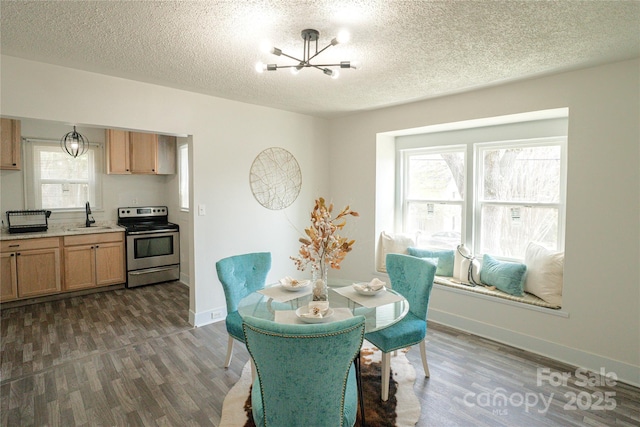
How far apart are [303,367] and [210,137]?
9.96 feet

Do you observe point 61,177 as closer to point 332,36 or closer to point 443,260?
point 332,36

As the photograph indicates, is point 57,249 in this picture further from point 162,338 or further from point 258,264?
point 258,264

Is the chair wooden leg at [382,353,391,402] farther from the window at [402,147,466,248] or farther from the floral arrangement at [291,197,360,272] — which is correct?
the window at [402,147,466,248]

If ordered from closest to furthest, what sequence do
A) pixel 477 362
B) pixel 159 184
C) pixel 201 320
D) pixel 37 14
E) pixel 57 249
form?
1. pixel 37 14
2. pixel 477 362
3. pixel 201 320
4. pixel 57 249
5. pixel 159 184

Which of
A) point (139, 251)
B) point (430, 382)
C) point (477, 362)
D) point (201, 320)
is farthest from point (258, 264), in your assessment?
point (139, 251)

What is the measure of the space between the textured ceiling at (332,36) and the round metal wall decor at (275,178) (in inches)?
47.4

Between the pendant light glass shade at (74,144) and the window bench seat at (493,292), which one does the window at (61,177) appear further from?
the window bench seat at (493,292)

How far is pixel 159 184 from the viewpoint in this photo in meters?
5.85

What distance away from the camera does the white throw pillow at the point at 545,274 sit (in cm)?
318

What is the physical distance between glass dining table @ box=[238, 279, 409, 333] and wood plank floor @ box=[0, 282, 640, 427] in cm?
72

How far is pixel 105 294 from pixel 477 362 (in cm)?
479

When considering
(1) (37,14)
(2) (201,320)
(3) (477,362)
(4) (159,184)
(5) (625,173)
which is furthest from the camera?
(4) (159,184)

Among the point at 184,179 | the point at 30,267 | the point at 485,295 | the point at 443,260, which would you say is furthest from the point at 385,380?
the point at 30,267

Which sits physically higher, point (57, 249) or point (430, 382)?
point (57, 249)
